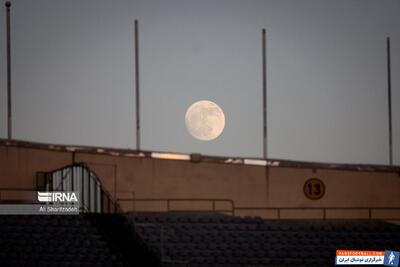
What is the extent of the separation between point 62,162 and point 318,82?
929cm

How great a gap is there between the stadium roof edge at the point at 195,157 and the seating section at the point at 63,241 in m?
2.98

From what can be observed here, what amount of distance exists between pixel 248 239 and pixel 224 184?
421 centimetres


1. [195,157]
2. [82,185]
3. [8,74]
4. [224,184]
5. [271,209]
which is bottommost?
[271,209]

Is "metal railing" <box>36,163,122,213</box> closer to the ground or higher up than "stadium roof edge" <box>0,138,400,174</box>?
closer to the ground

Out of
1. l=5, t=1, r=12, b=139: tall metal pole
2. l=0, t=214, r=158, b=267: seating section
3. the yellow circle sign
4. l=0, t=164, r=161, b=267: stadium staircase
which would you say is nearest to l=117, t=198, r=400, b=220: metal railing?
the yellow circle sign

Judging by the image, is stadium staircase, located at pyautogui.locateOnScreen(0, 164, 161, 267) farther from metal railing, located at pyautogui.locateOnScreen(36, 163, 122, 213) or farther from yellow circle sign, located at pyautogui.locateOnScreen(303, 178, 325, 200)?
yellow circle sign, located at pyautogui.locateOnScreen(303, 178, 325, 200)

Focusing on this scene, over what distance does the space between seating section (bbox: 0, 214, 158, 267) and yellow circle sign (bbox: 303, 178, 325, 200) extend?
23.6 feet

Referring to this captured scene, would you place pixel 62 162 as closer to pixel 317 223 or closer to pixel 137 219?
pixel 137 219

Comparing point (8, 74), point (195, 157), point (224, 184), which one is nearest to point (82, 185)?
point (195, 157)

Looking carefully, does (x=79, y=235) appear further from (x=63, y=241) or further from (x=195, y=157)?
(x=195, y=157)

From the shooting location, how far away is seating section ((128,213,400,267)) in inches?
994

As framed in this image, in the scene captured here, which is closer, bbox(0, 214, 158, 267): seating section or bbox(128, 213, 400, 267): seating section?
bbox(0, 214, 158, 267): seating section

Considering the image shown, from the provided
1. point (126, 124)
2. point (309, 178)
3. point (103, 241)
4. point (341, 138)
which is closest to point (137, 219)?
point (103, 241)

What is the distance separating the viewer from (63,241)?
82.3 feet
